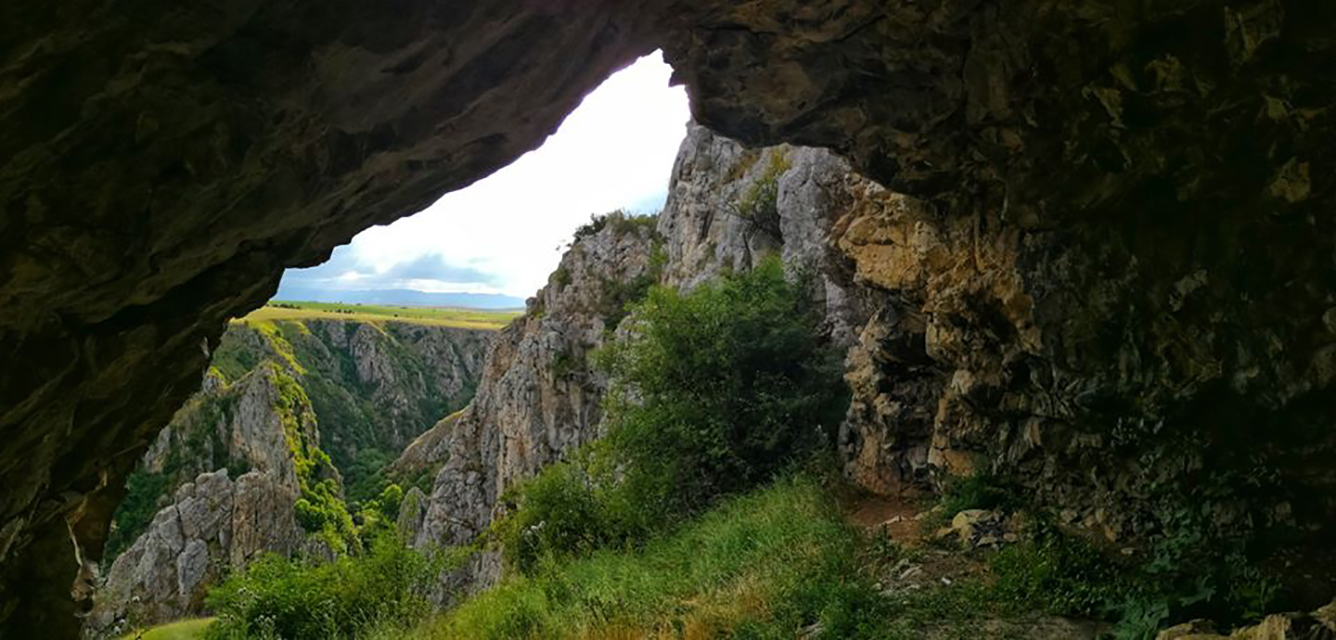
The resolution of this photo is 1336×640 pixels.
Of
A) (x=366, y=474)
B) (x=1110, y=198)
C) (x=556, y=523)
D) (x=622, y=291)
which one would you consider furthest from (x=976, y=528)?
(x=366, y=474)

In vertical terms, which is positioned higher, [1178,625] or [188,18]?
[188,18]

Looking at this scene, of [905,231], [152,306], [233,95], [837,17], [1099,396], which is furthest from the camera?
[905,231]

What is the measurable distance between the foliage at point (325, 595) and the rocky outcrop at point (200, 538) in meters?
27.3

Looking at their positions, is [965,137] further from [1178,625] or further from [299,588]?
[299,588]

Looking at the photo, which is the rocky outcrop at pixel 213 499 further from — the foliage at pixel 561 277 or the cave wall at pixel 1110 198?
the foliage at pixel 561 277

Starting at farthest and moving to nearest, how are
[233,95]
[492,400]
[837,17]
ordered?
[492,400] < [837,17] < [233,95]

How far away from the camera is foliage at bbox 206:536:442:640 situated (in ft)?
40.1

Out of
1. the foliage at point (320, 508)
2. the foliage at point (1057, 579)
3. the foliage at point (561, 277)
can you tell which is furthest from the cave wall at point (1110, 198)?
the foliage at point (320, 508)

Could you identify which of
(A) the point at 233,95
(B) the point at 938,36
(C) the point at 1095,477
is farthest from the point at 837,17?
(C) the point at 1095,477

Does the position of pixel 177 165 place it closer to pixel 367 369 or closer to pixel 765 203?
pixel 765 203

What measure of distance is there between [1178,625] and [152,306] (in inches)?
338

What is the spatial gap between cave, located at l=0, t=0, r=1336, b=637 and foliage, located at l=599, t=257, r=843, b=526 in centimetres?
744

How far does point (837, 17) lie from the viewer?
286 inches

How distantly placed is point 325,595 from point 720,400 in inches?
364
